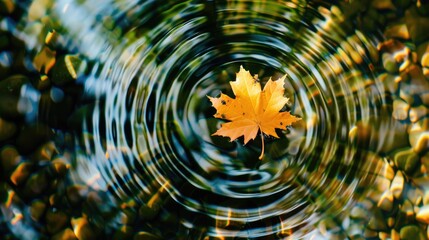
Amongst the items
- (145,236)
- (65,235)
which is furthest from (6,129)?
(145,236)

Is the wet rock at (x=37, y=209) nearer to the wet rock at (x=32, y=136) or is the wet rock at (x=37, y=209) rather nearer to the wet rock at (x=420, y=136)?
the wet rock at (x=32, y=136)

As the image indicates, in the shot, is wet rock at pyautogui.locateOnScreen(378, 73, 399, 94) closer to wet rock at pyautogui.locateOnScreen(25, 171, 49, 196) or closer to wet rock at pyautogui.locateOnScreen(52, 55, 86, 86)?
wet rock at pyautogui.locateOnScreen(52, 55, 86, 86)

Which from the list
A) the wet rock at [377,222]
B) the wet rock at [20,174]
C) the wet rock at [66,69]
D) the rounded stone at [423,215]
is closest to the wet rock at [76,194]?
the wet rock at [20,174]

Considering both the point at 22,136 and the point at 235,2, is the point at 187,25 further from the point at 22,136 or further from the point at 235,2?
the point at 22,136

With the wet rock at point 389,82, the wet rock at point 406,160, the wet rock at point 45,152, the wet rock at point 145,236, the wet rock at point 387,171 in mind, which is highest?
the wet rock at point 389,82

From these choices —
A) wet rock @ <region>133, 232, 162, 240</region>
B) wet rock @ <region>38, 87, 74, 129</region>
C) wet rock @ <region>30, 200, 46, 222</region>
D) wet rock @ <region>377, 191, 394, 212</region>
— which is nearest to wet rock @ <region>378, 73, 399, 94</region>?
wet rock @ <region>377, 191, 394, 212</region>

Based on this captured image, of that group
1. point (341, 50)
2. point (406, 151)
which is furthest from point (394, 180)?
point (341, 50)
